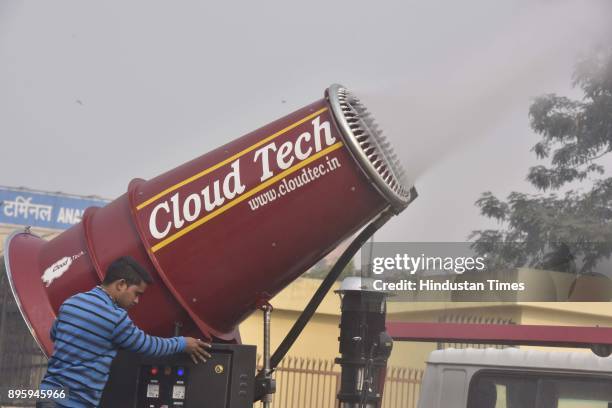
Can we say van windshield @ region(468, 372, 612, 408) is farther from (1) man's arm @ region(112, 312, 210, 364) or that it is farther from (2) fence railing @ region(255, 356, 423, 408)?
(2) fence railing @ region(255, 356, 423, 408)

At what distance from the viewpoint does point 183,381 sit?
449cm

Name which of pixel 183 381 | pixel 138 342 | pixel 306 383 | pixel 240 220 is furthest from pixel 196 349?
pixel 306 383

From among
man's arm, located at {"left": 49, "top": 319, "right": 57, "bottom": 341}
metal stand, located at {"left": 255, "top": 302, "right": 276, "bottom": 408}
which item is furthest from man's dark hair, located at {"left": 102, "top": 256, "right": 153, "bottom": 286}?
metal stand, located at {"left": 255, "top": 302, "right": 276, "bottom": 408}

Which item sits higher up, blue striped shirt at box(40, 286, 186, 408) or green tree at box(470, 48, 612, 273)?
green tree at box(470, 48, 612, 273)

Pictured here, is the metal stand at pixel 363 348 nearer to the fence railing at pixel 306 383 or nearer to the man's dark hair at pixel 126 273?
the man's dark hair at pixel 126 273

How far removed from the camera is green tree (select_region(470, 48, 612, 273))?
38.0ft

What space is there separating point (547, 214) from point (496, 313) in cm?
428

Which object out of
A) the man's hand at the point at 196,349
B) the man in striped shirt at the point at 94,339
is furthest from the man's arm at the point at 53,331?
the man's hand at the point at 196,349

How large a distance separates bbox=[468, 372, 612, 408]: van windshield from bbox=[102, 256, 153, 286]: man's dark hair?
6.37 ft

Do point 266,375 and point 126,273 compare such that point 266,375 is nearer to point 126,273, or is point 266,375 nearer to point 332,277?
point 332,277

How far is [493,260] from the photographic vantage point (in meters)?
11.8

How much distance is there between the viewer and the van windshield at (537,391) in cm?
452

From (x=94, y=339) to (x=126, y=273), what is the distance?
0.32 metres

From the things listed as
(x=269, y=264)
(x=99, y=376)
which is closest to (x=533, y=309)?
(x=269, y=264)
